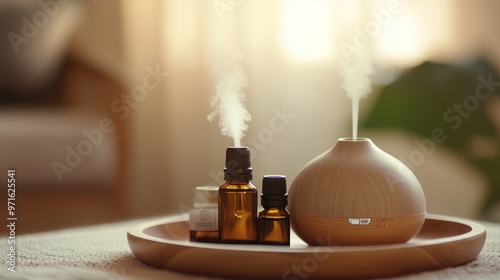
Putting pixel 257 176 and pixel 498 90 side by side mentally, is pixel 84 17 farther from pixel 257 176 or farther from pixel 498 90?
pixel 498 90

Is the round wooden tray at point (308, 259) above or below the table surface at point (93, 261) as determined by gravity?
above

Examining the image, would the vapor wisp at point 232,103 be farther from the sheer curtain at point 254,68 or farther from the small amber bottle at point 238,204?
the sheer curtain at point 254,68

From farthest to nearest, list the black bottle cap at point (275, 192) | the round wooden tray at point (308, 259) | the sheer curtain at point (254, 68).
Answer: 1. the sheer curtain at point (254, 68)
2. the black bottle cap at point (275, 192)
3. the round wooden tray at point (308, 259)

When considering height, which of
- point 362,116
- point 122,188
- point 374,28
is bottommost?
point 122,188

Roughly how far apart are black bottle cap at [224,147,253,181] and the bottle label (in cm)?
6

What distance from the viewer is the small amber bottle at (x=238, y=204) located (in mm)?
999

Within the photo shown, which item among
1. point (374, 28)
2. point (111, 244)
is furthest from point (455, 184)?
point (111, 244)

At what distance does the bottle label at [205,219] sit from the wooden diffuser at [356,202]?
0.11 metres

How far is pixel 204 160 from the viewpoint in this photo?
2.68 meters

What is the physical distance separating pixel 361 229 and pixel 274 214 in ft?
0.39

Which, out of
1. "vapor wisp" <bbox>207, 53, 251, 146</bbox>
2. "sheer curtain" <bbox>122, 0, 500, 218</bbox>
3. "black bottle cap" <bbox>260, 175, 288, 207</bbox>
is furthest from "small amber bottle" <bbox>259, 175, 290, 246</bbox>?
"sheer curtain" <bbox>122, 0, 500, 218</bbox>

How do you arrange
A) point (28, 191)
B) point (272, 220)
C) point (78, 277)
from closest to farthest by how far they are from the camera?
point (78, 277), point (272, 220), point (28, 191)

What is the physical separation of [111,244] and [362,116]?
1223 mm

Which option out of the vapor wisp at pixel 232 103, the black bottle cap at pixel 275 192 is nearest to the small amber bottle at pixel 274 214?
the black bottle cap at pixel 275 192
